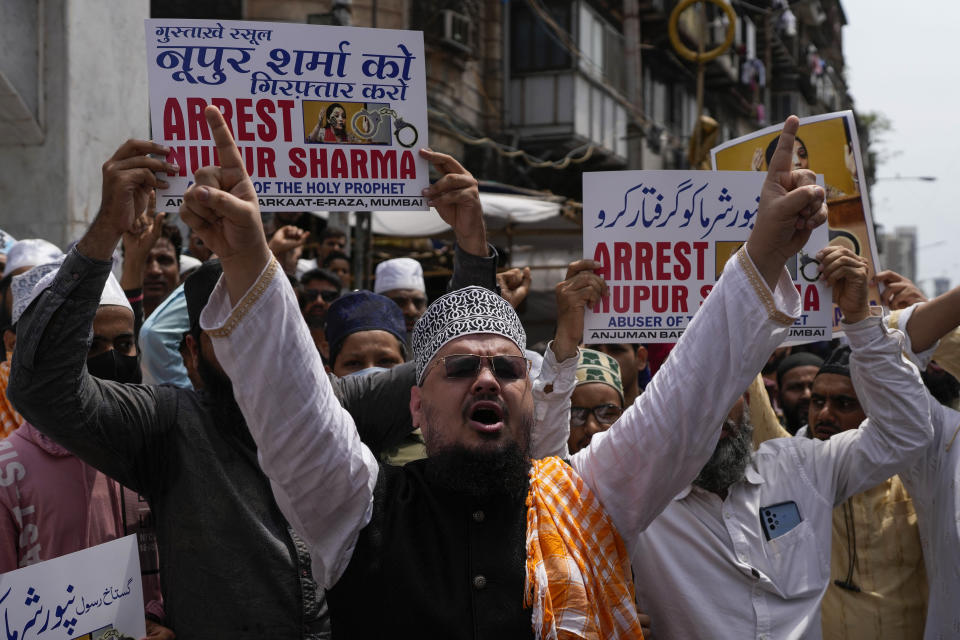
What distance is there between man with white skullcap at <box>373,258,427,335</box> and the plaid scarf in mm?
3412

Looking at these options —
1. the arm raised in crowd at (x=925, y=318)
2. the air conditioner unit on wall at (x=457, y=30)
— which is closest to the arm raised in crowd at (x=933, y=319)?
the arm raised in crowd at (x=925, y=318)

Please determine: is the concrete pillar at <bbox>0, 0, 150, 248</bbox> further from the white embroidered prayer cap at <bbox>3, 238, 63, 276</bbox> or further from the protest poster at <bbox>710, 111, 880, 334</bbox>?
the protest poster at <bbox>710, 111, 880, 334</bbox>

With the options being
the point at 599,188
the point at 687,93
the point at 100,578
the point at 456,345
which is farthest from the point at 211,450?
the point at 687,93

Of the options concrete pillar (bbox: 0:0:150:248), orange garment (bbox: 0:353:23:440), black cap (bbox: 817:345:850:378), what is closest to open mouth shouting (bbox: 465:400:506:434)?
orange garment (bbox: 0:353:23:440)

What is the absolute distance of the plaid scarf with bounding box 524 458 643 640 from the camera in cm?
215

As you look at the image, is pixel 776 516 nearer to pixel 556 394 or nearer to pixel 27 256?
pixel 556 394

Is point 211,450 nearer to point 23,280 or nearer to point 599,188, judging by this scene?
point 23,280

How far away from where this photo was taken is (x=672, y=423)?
219 centimetres

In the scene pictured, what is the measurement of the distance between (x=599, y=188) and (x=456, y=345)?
42.2 inches

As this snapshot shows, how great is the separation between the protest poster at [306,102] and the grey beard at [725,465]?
1.23m

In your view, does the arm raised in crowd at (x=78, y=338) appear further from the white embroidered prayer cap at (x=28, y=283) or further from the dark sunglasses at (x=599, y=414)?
the dark sunglasses at (x=599, y=414)

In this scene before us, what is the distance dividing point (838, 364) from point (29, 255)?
3.35 metres

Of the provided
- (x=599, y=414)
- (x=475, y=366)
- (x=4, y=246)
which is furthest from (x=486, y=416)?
(x=4, y=246)

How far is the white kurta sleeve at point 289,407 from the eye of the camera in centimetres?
196
